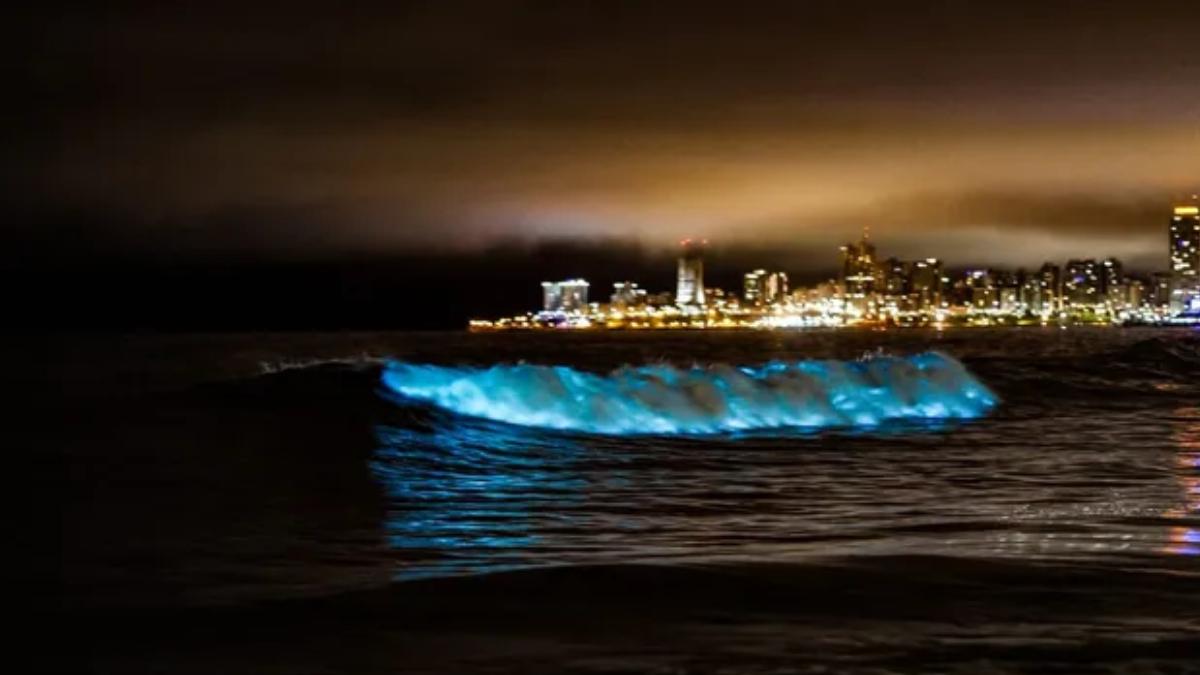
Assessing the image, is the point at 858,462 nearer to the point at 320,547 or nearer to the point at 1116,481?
the point at 1116,481

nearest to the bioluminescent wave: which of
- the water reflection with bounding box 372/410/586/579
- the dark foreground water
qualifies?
the water reflection with bounding box 372/410/586/579

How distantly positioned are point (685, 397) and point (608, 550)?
52.4 ft

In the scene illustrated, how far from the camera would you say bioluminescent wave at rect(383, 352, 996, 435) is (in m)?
25.4

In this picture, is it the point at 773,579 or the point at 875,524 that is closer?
the point at 773,579

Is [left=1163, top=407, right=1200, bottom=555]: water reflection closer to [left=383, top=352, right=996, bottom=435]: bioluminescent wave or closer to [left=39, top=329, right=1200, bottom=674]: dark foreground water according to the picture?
[left=39, top=329, right=1200, bottom=674]: dark foreground water

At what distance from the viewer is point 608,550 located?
35.8 ft

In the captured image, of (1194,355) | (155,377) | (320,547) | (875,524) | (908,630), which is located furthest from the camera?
(1194,355)

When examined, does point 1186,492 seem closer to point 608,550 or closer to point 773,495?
point 773,495

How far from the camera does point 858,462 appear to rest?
1872 cm

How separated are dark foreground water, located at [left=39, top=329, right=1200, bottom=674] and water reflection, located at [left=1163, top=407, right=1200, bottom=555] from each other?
0.06 m

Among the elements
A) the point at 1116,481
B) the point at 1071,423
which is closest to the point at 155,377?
the point at 1071,423

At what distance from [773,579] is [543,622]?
191 centimetres

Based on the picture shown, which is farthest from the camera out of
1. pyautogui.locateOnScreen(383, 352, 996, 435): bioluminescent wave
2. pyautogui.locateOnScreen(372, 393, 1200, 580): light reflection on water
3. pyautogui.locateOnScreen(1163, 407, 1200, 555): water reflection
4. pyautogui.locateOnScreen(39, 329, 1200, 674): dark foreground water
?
pyautogui.locateOnScreen(383, 352, 996, 435): bioluminescent wave

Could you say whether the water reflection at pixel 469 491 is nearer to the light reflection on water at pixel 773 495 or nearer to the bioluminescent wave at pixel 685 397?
the light reflection on water at pixel 773 495
